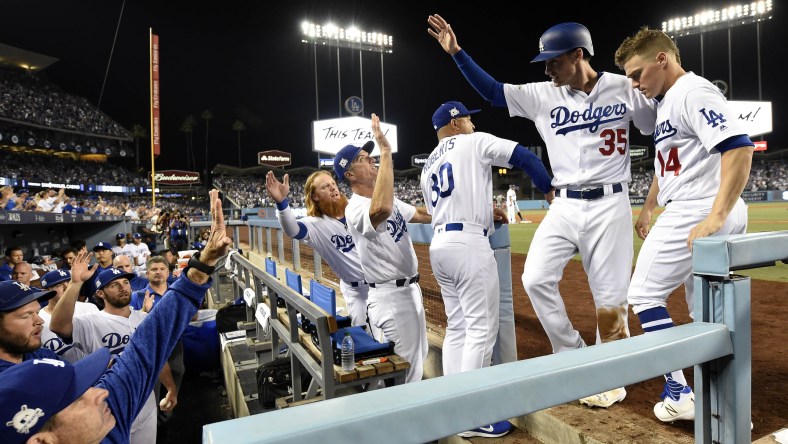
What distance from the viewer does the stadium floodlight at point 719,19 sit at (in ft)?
102

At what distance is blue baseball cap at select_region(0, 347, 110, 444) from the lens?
1218 mm

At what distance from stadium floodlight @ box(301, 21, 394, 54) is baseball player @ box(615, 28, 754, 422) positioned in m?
30.3

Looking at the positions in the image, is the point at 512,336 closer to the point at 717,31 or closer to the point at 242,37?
the point at 717,31

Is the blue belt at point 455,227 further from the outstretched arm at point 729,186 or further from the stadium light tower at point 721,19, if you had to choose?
the stadium light tower at point 721,19

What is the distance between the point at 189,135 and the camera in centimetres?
6419

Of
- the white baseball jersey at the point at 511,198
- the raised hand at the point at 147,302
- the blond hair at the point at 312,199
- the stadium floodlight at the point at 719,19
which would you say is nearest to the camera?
the blond hair at the point at 312,199

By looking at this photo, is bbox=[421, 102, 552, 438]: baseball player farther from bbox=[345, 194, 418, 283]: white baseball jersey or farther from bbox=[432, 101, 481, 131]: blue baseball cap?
bbox=[345, 194, 418, 283]: white baseball jersey

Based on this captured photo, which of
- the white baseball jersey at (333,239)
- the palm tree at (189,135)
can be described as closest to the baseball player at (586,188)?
the white baseball jersey at (333,239)

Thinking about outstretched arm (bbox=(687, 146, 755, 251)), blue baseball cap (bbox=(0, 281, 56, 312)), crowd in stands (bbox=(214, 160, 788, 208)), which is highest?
crowd in stands (bbox=(214, 160, 788, 208))

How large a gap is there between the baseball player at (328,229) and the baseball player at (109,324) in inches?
50.3

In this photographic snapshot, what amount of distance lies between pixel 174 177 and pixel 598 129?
61595 mm

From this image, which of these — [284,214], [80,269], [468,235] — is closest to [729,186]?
[468,235]

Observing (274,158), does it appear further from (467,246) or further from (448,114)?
(467,246)

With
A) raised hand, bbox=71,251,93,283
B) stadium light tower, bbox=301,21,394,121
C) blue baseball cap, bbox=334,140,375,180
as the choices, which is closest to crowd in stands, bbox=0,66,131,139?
stadium light tower, bbox=301,21,394,121
